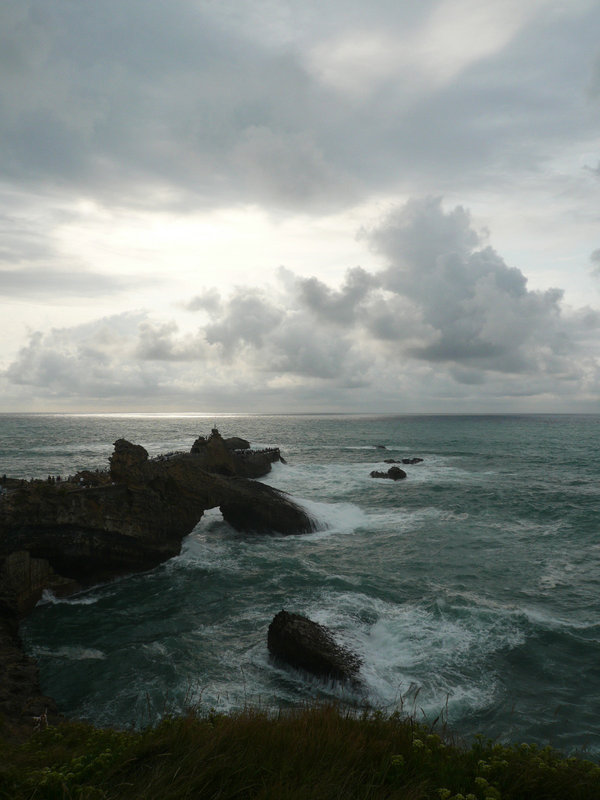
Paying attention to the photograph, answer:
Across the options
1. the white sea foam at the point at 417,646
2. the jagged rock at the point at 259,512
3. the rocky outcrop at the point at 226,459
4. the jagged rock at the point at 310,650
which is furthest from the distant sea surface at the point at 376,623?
the rocky outcrop at the point at 226,459

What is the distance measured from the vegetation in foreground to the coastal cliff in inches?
277

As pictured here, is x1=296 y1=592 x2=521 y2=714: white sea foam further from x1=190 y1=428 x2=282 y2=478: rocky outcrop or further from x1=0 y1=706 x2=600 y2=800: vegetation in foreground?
x1=190 y1=428 x2=282 y2=478: rocky outcrop

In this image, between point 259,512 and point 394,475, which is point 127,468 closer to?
point 259,512

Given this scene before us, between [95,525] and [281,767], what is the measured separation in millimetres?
18098

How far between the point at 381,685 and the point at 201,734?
859 cm

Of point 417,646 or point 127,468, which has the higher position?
point 127,468

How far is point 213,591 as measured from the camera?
20547mm

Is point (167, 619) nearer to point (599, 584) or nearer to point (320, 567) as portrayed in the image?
point (320, 567)

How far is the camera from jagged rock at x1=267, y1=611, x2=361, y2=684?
13375mm

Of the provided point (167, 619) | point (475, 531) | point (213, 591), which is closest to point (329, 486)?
point (475, 531)

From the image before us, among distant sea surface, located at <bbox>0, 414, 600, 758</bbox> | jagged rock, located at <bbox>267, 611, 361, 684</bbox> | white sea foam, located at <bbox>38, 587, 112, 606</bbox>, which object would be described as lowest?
white sea foam, located at <bbox>38, 587, 112, 606</bbox>

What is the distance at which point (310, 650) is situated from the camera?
13.6m

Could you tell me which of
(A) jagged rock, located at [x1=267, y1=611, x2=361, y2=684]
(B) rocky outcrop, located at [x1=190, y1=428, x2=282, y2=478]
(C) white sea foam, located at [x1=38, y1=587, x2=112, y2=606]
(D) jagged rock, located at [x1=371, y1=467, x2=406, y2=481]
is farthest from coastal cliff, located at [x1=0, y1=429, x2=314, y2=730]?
(D) jagged rock, located at [x1=371, y1=467, x2=406, y2=481]

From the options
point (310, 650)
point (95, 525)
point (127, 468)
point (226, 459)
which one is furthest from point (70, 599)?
point (226, 459)
